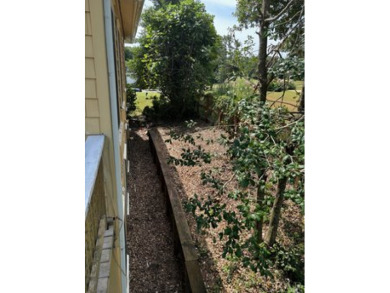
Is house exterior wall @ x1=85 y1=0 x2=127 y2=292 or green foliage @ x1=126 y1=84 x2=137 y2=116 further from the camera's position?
green foliage @ x1=126 y1=84 x2=137 y2=116

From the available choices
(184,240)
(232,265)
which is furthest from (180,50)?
(232,265)

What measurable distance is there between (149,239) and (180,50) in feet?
27.6

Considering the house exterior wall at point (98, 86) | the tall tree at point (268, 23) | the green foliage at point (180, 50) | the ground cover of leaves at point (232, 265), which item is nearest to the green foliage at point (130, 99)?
the green foliage at point (180, 50)

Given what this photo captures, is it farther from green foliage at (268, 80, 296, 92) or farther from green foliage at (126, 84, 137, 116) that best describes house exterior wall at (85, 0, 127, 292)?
green foliage at (126, 84, 137, 116)

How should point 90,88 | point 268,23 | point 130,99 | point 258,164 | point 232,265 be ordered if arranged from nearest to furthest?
1. point 90,88
2. point 258,164
3. point 268,23
4. point 232,265
5. point 130,99

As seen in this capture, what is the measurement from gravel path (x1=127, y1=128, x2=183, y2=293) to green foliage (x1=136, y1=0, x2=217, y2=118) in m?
4.86

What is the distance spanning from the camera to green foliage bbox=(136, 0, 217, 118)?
1118cm

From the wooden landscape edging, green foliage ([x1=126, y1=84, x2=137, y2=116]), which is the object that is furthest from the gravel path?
green foliage ([x1=126, y1=84, x2=137, y2=116])

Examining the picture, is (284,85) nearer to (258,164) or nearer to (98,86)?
(258,164)

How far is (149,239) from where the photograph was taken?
16.4 feet
